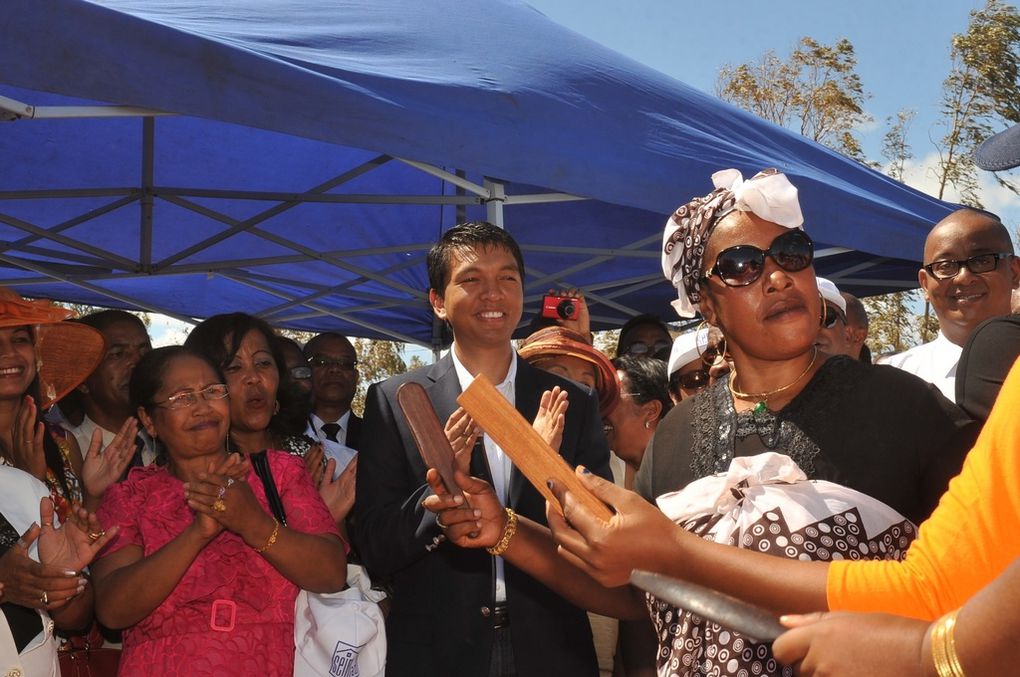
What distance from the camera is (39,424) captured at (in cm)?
332

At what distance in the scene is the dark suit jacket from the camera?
9.81 ft

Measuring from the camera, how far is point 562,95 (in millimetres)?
4719

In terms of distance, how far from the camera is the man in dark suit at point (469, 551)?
3.00m

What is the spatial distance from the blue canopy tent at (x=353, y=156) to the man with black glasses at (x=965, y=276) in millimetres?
1077

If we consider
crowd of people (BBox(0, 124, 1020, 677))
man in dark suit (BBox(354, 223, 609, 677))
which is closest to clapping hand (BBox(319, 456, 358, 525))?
crowd of people (BBox(0, 124, 1020, 677))

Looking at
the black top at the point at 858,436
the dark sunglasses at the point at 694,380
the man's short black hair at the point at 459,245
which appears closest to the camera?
the black top at the point at 858,436

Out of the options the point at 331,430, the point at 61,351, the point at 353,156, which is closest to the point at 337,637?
the point at 61,351

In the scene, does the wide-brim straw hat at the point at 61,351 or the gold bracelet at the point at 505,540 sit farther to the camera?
the wide-brim straw hat at the point at 61,351

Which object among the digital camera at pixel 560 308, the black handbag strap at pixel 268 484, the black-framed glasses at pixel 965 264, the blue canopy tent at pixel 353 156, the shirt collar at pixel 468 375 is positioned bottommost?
the black handbag strap at pixel 268 484

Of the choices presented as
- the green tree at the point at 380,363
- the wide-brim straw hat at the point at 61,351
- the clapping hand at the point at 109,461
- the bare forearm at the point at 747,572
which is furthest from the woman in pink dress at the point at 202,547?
the green tree at the point at 380,363

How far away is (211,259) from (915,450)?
660 centimetres

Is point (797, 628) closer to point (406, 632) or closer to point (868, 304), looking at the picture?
point (406, 632)

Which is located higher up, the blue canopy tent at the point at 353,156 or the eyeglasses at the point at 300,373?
the blue canopy tent at the point at 353,156

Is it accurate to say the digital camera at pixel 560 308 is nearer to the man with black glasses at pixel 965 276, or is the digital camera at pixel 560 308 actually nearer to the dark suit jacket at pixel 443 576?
the man with black glasses at pixel 965 276
